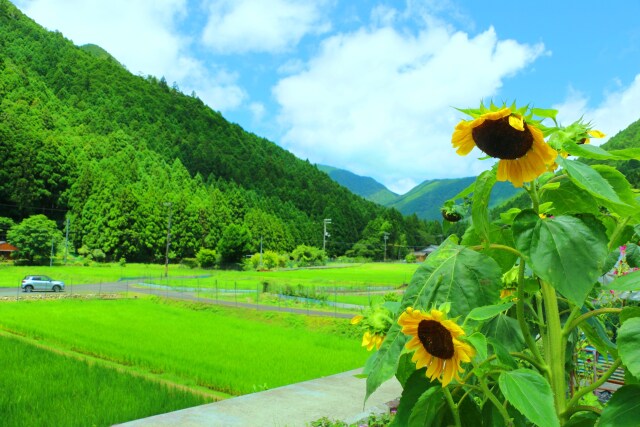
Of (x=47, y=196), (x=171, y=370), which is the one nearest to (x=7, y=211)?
(x=47, y=196)

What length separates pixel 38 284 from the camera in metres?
20.8

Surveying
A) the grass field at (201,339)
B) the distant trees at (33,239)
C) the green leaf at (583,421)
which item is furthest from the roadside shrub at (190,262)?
the green leaf at (583,421)

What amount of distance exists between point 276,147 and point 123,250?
56.7m

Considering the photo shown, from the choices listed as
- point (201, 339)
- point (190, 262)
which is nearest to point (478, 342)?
point (201, 339)

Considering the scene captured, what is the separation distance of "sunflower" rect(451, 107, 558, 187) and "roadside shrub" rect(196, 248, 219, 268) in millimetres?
45231

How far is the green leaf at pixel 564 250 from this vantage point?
60 cm

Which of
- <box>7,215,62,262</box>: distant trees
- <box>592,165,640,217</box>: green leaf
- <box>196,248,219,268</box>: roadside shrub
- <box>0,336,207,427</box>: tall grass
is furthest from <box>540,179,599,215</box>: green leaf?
<box>196,248,219,268</box>: roadside shrub

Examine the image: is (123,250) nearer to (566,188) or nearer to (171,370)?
(171,370)

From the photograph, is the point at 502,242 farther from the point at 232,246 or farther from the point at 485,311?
the point at 232,246

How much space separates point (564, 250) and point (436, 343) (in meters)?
0.21

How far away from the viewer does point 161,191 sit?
2226 inches

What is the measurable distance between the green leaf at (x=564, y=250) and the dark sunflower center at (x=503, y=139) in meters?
0.10

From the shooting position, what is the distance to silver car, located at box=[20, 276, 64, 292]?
20.5 m

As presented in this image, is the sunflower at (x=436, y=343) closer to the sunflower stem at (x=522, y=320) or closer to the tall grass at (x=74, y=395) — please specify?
the sunflower stem at (x=522, y=320)
